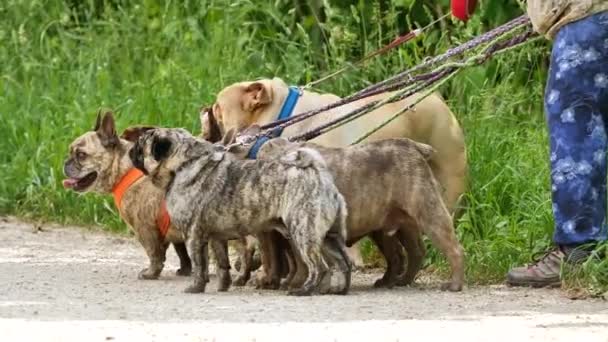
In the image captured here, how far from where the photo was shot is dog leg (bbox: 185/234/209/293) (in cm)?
845

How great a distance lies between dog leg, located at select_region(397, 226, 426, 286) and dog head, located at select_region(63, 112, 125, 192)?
1.61 metres

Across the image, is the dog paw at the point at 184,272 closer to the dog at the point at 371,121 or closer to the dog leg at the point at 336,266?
the dog at the point at 371,121

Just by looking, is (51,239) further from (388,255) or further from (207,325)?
(207,325)

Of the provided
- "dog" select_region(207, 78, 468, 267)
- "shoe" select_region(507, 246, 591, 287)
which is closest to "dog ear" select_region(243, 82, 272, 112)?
"dog" select_region(207, 78, 468, 267)

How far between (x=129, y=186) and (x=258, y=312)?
6.42 feet

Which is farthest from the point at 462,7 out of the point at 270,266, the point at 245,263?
the point at 245,263

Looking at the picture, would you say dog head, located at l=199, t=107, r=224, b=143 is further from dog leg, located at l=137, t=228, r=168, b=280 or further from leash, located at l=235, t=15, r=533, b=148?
dog leg, located at l=137, t=228, r=168, b=280

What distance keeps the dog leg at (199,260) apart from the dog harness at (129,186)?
0.75 metres

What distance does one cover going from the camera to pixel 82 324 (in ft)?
23.4

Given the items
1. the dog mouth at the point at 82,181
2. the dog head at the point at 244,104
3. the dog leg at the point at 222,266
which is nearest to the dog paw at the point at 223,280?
the dog leg at the point at 222,266

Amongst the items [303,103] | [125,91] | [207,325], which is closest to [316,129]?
[303,103]

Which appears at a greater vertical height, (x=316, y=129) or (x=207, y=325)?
(x=316, y=129)

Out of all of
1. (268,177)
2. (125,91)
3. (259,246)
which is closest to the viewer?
(268,177)

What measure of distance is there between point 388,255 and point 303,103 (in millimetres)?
1474
